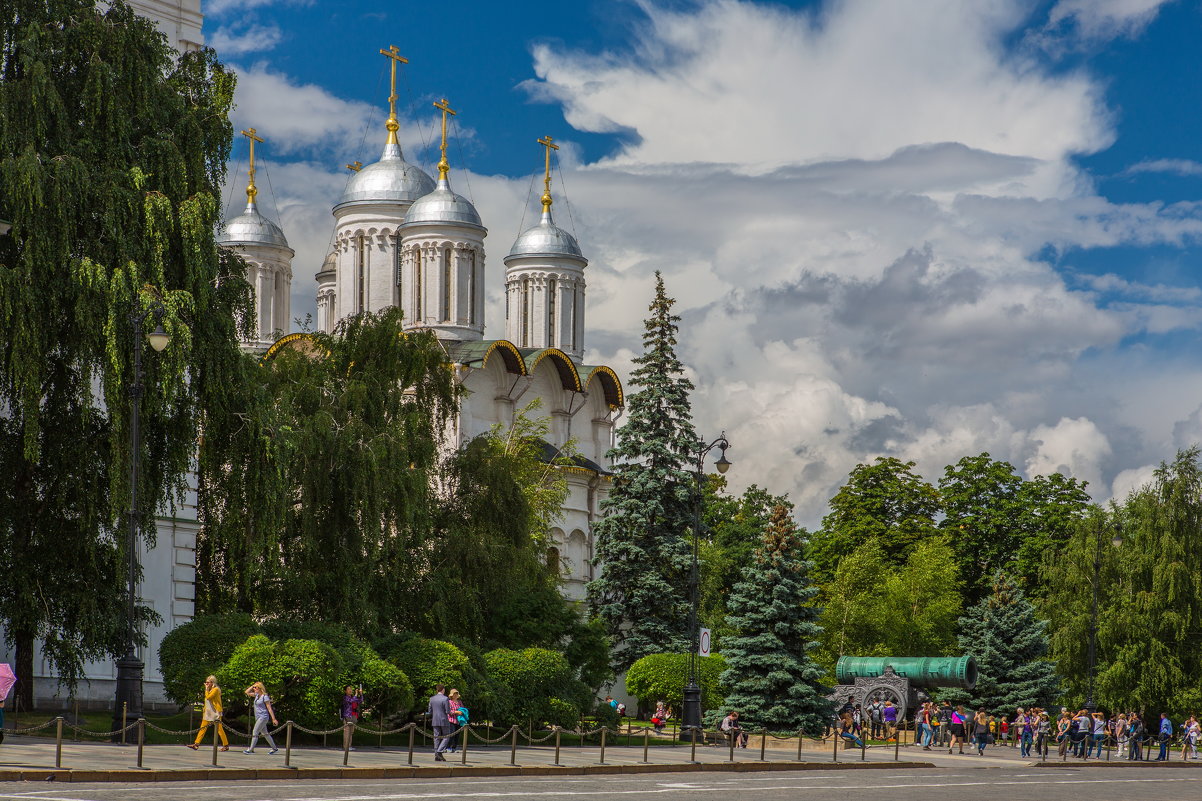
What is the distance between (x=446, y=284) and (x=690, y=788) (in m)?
43.8

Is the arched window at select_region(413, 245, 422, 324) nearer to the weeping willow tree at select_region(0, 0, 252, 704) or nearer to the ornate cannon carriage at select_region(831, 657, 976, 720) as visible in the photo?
the ornate cannon carriage at select_region(831, 657, 976, 720)

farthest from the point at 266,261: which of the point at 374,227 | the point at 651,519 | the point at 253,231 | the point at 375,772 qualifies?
the point at 375,772

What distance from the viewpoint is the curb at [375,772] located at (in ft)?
57.8

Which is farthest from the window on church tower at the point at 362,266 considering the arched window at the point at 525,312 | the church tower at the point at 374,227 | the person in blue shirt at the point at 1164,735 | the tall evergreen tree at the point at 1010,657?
the person in blue shirt at the point at 1164,735

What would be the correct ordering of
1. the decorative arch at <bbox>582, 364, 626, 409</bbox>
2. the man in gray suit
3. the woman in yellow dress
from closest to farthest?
the woman in yellow dress, the man in gray suit, the decorative arch at <bbox>582, 364, 626, 409</bbox>

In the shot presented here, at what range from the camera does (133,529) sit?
22984mm

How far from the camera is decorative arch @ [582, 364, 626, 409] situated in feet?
211

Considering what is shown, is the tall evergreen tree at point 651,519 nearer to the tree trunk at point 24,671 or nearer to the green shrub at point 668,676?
the green shrub at point 668,676

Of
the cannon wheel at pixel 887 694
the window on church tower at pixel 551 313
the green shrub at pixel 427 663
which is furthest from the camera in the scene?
the window on church tower at pixel 551 313

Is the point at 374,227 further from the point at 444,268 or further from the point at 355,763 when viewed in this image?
the point at 355,763

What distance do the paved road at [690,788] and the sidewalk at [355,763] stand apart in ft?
2.08

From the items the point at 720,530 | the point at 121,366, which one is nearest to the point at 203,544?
the point at 121,366

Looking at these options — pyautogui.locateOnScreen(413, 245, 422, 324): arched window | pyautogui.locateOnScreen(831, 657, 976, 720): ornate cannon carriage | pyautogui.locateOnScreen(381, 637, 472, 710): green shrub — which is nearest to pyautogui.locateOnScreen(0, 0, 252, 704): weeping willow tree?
pyautogui.locateOnScreen(381, 637, 472, 710): green shrub

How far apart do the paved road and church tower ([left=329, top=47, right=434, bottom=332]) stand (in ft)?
128
